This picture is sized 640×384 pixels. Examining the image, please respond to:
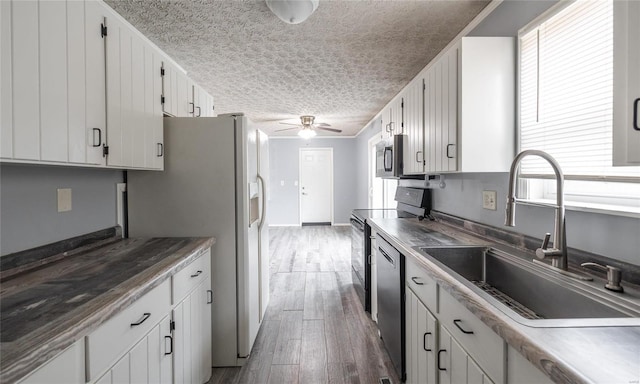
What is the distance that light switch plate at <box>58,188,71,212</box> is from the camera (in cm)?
152

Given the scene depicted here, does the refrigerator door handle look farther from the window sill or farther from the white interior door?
the white interior door

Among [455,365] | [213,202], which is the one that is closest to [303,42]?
[213,202]

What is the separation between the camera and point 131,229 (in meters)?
2.06

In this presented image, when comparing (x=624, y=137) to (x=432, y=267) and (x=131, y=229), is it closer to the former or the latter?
(x=432, y=267)

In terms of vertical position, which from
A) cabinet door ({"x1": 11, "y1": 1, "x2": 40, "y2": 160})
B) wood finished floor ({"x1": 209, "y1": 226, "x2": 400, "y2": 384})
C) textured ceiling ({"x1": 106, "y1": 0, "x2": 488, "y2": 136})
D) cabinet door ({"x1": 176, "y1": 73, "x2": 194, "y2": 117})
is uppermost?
textured ceiling ({"x1": 106, "y1": 0, "x2": 488, "y2": 136})

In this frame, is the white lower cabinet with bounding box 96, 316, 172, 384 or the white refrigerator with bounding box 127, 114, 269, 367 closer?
the white lower cabinet with bounding box 96, 316, 172, 384

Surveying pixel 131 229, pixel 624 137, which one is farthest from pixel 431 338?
pixel 131 229

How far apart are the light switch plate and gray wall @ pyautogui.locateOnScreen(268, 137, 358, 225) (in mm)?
6094

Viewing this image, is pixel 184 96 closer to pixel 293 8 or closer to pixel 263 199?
pixel 263 199

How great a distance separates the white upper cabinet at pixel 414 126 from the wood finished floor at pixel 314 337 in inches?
56.8

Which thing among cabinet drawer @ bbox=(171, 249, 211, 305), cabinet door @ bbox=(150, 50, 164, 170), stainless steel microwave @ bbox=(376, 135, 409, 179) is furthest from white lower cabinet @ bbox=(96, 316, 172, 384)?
stainless steel microwave @ bbox=(376, 135, 409, 179)

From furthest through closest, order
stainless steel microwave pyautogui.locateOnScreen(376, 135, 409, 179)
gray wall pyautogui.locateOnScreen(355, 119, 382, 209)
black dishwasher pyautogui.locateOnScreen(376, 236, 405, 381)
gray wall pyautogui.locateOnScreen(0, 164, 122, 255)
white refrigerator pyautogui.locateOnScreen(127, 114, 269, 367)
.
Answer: gray wall pyautogui.locateOnScreen(355, 119, 382, 209), stainless steel microwave pyautogui.locateOnScreen(376, 135, 409, 179), white refrigerator pyautogui.locateOnScreen(127, 114, 269, 367), black dishwasher pyautogui.locateOnScreen(376, 236, 405, 381), gray wall pyautogui.locateOnScreen(0, 164, 122, 255)

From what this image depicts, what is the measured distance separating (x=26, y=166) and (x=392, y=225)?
88.2 inches

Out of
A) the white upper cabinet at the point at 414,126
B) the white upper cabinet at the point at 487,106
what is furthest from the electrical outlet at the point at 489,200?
the white upper cabinet at the point at 414,126
